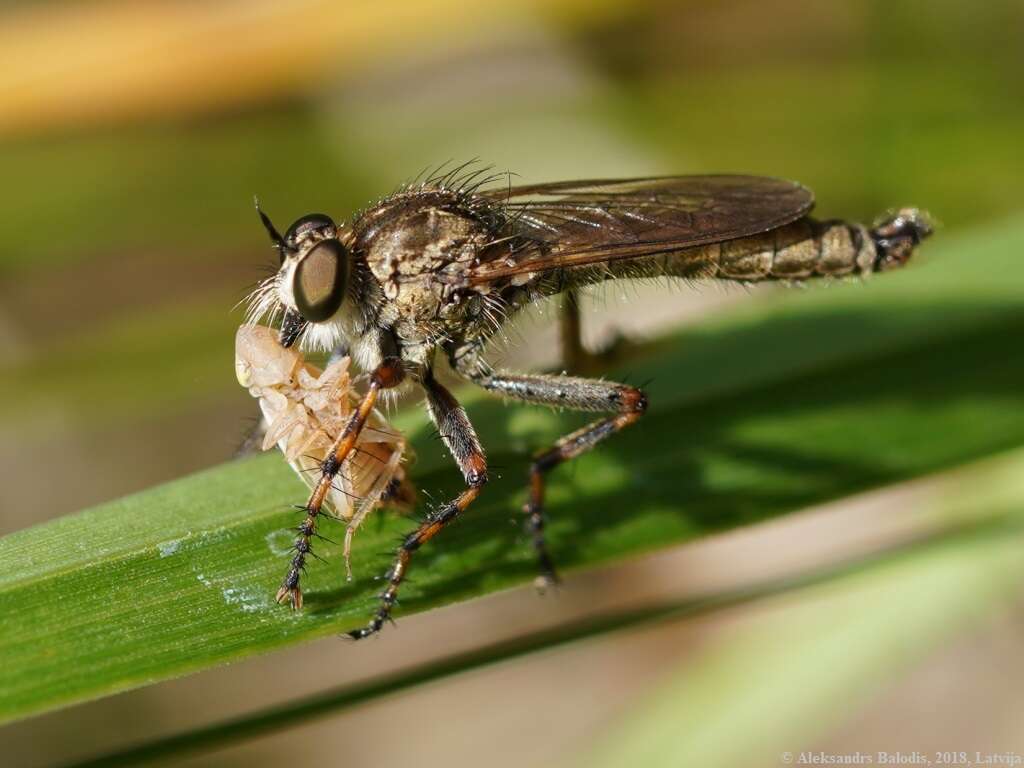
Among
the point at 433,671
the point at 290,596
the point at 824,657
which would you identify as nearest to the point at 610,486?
the point at 433,671

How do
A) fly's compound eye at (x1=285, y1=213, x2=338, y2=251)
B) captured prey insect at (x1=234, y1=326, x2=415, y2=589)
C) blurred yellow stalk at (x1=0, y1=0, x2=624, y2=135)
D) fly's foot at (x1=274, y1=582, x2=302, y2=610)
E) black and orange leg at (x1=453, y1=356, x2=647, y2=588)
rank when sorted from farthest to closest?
blurred yellow stalk at (x1=0, y1=0, x2=624, y2=135) < fly's compound eye at (x1=285, y1=213, x2=338, y2=251) < black and orange leg at (x1=453, y1=356, x2=647, y2=588) < captured prey insect at (x1=234, y1=326, x2=415, y2=589) < fly's foot at (x1=274, y1=582, x2=302, y2=610)

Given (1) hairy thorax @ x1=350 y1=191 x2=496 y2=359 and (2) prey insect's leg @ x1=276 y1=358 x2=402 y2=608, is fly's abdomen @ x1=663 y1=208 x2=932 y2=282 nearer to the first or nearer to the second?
(1) hairy thorax @ x1=350 y1=191 x2=496 y2=359

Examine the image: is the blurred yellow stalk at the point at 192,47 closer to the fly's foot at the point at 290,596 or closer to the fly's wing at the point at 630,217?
the fly's wing at the point at 630,217

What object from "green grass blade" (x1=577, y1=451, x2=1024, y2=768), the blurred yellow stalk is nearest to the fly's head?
"green grass blade" (x1=577, y1=451, x2=1024, y2=768)

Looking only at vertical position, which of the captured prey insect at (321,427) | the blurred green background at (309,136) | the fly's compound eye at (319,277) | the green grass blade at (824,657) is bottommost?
the green grass blade at (824,657)

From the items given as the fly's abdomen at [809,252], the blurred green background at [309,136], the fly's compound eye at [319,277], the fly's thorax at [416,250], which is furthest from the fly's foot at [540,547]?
the blurred green background at [309,136]
